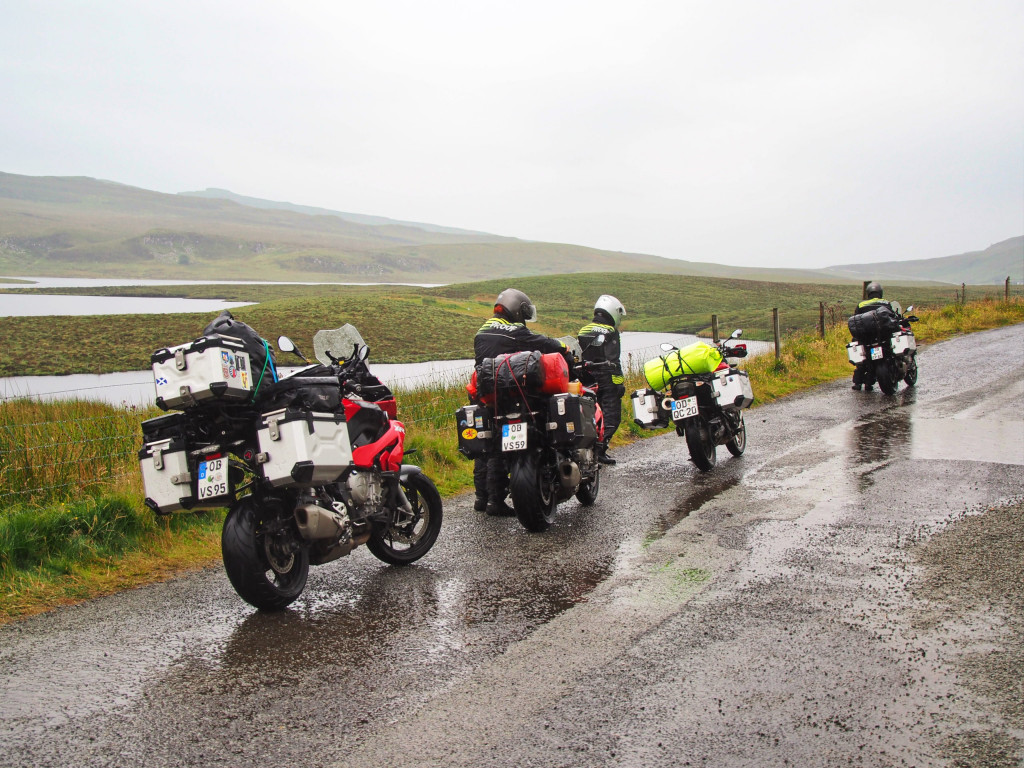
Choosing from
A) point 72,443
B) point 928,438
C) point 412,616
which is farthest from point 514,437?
point 928,438

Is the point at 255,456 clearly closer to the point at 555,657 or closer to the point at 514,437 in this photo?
the point at 555,657

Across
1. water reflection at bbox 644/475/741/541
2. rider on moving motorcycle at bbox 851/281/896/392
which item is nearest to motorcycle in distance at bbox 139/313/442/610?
water reflection at bbox 644/475/741/541

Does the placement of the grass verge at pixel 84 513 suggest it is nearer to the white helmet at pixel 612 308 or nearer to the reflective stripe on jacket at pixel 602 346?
the reflective stripe on jacket at pixel 602 346

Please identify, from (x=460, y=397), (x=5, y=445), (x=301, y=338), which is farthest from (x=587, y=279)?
(x=5, y=445)

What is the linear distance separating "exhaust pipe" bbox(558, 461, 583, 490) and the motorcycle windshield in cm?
209

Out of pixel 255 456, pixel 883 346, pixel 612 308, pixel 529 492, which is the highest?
pixel 612 308

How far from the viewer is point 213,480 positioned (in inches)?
204

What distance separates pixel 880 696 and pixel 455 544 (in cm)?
383

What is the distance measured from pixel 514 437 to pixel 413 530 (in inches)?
47.9

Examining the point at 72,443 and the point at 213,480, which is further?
the point at 72,443

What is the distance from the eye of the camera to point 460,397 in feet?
44.7

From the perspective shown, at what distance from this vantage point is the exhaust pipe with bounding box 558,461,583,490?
7.50 metres

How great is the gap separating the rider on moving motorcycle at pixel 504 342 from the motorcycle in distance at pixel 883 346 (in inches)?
370

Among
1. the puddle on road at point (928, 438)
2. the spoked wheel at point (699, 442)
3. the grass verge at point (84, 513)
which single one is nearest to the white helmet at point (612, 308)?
the spoked wheel at point (699, 442)
